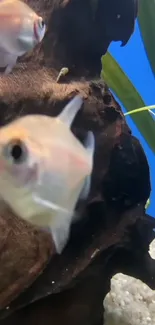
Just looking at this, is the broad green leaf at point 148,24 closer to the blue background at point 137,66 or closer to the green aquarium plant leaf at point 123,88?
the green aquarium plant leaf at point 123,88

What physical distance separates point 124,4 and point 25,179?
127 cm

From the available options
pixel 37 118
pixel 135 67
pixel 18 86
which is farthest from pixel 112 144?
pixel 135 67

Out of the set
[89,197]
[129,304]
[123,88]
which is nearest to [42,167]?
[89,197]

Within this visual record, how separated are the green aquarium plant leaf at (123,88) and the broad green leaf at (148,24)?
0.25 m

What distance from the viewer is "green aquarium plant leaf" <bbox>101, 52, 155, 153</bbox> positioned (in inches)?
97.4

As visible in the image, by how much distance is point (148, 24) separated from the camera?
8.71ft

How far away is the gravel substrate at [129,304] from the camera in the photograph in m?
2.02

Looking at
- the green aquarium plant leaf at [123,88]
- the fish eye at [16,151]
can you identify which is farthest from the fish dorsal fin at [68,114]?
the green aquarium plant leaf at [123,88]

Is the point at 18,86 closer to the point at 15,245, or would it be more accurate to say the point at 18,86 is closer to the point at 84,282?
the point at 15,245

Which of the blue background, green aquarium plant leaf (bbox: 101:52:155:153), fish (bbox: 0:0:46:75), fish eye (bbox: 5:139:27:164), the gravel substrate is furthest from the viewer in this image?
the blue background

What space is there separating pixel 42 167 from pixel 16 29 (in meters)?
0.67

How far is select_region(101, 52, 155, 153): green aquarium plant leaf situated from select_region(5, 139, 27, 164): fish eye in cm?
166

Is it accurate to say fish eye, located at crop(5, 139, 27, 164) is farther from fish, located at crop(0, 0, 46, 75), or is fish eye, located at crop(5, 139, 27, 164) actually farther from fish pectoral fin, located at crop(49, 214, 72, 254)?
fish, located at crop(0, 0, 46, 75)

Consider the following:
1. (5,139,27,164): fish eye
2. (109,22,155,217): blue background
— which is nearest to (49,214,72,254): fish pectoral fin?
(5,139,27,164): fish eye
